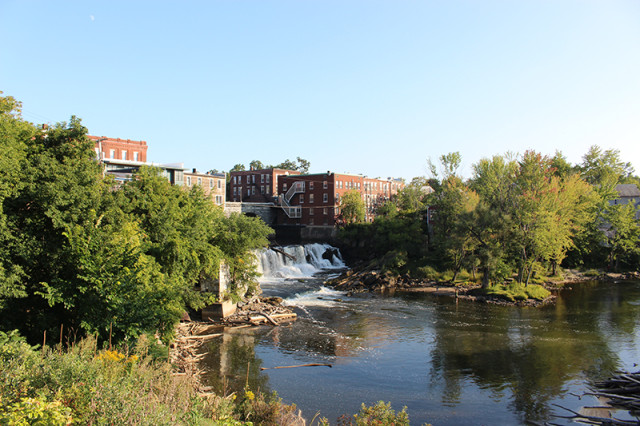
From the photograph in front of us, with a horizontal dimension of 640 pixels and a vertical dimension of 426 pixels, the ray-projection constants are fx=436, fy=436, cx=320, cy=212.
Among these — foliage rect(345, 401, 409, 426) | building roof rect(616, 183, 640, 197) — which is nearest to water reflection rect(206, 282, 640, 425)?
foliage rect(345, 401, 409, 426)

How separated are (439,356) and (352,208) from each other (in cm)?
5213

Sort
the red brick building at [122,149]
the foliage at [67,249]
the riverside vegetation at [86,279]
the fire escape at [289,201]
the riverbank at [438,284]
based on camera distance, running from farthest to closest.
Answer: the fire escape at [289,201] < the red brick building at [122,149] < the riverbank at [438,284] < the foliage at [67,249] < the riverside vegetation at [86,279]

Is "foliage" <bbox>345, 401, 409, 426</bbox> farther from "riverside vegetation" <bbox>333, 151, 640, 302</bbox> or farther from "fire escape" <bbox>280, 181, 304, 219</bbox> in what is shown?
"fire escape" <bbox>280, 181, 304, 219</bbox>

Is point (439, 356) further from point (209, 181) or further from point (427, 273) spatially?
point (209, 181)

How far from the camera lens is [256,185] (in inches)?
3661

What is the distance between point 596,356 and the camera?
24125 mm

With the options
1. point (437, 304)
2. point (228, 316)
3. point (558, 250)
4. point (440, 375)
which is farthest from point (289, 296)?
point (558, 250)

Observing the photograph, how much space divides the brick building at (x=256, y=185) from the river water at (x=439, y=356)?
170 feet

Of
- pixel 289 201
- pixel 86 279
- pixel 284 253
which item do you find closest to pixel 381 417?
pixel 86 279

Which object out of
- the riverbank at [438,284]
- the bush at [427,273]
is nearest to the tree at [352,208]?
the riverbank at [438,284]

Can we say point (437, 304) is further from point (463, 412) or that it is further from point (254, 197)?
point (254, 197)

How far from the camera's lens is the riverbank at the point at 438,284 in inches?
Result: 1665

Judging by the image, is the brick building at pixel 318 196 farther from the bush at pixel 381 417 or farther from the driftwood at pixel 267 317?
the bush at pixel 381 417

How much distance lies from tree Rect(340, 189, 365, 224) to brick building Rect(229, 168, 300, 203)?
1738 centimetres
